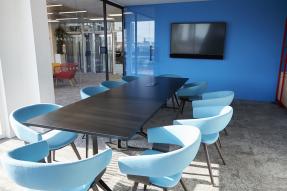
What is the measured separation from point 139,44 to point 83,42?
13.7 ft

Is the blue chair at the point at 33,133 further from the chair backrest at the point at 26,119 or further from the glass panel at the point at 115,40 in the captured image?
the glass panel at the point at 115,40

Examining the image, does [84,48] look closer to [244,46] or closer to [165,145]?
[244,46]

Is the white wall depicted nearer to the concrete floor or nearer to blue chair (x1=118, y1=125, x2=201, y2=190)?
the concrete floor

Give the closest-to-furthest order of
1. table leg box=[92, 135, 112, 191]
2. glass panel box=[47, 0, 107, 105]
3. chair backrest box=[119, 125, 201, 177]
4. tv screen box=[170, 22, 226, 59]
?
chair backrest box=[119, 125, 201, 177] < table leg box=[92, 135, 112, 191] < tv screen box=[170, 22, 226, 59] < glass panel box=[47, 0, 107, 105]

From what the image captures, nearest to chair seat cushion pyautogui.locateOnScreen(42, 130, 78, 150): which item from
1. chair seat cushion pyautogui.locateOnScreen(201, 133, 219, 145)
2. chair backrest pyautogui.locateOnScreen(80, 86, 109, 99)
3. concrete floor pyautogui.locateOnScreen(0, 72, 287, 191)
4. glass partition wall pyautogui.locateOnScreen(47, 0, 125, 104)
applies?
concrete floor pyautogui.locateOnScreen(0, 72, 287, 191)

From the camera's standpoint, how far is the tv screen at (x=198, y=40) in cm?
602

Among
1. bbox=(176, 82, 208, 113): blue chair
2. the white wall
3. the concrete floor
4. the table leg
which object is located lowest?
the concrete floor

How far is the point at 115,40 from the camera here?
771 centimetres

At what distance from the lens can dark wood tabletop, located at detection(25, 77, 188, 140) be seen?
1844 mm

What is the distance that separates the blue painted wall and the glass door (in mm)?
222

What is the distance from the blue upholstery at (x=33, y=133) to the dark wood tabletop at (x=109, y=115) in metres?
0.11

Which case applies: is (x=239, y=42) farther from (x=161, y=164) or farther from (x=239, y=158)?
(x=161, y=164)

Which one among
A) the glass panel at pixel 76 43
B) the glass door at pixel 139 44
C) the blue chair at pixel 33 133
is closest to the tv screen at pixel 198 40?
the glass door at pixel 139 44

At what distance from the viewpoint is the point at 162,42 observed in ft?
21.8
